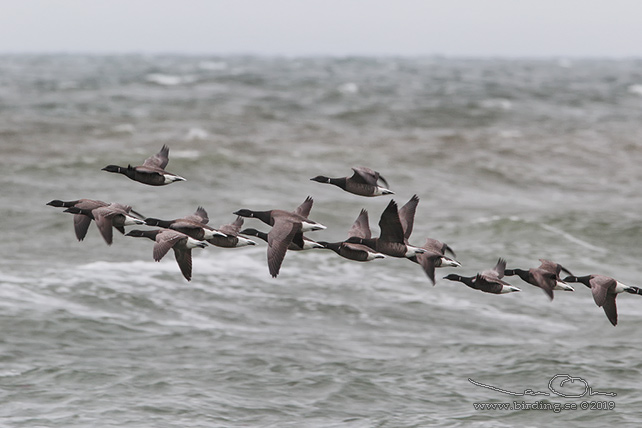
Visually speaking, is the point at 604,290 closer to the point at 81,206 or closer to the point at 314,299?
the point at 81,206

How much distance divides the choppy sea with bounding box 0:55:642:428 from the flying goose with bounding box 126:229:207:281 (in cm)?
434

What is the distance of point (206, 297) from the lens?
22.1 m

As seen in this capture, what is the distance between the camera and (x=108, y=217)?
1080cm

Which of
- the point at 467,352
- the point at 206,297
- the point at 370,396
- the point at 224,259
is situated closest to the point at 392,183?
the point at 224,259

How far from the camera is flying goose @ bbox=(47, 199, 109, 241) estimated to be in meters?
11.3

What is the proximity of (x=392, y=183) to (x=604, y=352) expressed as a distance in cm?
1931

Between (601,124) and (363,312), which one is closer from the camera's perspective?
(363,312)

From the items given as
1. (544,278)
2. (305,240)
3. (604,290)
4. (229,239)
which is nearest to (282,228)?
(305,240)

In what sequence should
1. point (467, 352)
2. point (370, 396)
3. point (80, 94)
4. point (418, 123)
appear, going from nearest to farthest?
point (370, 396)
point (467, 352)
point (418, 123)
point (80, 94)

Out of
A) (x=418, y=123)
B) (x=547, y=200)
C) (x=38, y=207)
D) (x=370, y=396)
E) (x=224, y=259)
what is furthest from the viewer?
(x=418, y=123)

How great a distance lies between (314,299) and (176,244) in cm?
1128

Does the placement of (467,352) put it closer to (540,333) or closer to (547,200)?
(540,333)

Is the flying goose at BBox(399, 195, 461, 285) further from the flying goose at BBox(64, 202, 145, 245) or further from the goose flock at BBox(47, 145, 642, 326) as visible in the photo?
the flying goose at BBox(64, 202, 145, 245)

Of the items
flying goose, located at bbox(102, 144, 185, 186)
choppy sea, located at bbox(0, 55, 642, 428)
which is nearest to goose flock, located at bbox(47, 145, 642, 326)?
flying goose, located at bbox(102, 144, 185, 186)
